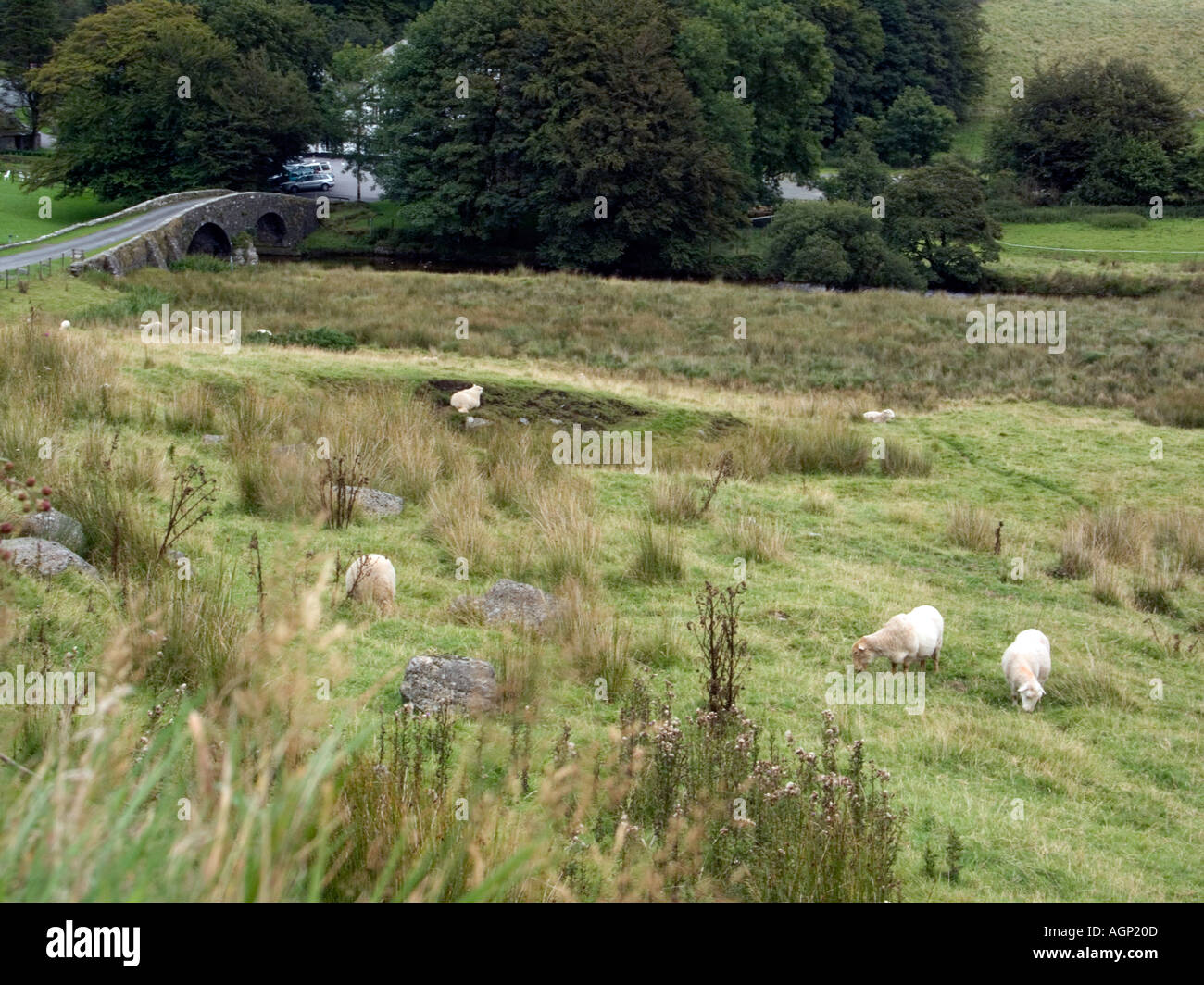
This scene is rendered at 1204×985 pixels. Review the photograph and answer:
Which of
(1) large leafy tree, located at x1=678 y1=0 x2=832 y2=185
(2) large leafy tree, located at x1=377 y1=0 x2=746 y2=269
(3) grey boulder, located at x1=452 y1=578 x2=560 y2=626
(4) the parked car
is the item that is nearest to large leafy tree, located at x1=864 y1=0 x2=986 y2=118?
(1) large leafy tree, located at x1=678 y1=0 x2=832 y2=185

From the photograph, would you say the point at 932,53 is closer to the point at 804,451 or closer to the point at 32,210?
the point at 32,210

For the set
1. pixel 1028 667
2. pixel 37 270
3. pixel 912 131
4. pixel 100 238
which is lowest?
pixel 1028 667

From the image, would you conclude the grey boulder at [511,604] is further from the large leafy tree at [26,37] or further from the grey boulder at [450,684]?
the large leafy tree at [26,37]

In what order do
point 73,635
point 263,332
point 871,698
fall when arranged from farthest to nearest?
point 263,332 → point 871,698 → point 73,635

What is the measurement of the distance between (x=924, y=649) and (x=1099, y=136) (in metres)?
69.1

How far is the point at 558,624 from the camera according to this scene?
7852 mm

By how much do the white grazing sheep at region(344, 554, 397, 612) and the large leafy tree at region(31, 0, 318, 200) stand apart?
191ft

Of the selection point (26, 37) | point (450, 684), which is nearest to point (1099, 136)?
point (26, 37)

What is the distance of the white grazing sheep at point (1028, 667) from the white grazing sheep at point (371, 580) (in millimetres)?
4288

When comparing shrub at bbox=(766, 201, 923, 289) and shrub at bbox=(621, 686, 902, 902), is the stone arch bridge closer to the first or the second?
shrub at bbox=(766, 201, 923, 289)

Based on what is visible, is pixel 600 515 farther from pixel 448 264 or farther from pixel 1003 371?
pixel 448 264

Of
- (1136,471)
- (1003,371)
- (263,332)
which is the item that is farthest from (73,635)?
(1003,371)

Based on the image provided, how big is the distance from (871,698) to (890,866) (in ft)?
9.53
